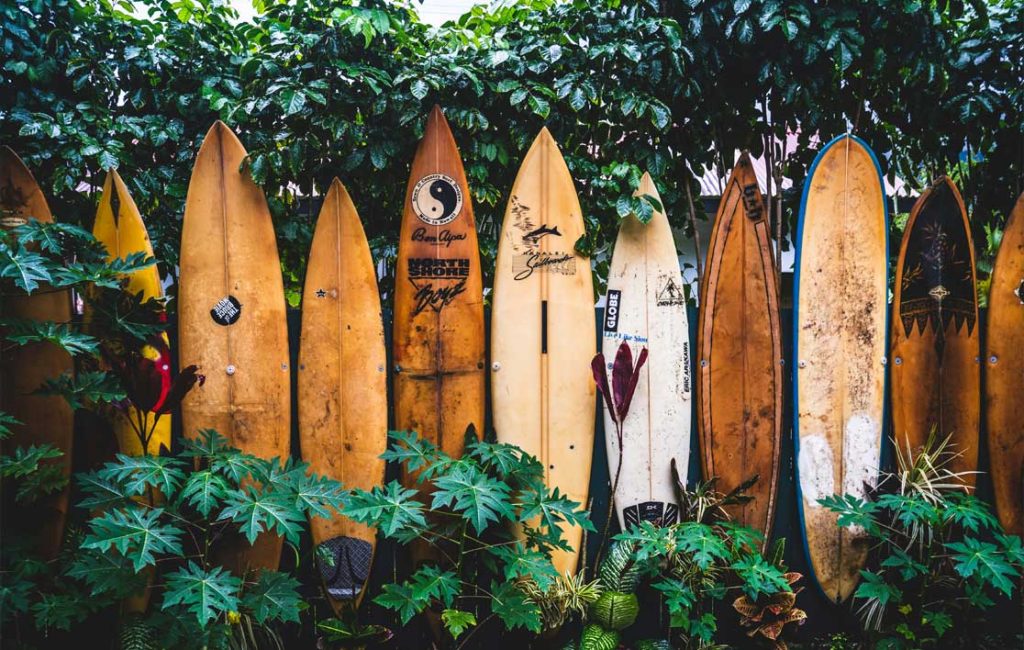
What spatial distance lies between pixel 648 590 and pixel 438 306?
1.28 m

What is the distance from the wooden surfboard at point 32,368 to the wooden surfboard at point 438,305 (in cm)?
118

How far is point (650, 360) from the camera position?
8.64 ft

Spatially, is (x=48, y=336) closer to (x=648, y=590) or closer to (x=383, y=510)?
(x=383, y=510)

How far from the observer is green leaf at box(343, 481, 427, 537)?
197 cm

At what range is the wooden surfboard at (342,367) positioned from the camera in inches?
99.9

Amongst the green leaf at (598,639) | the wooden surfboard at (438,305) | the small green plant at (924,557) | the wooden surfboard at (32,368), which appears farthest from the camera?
the wooden surfboard at (438,305)

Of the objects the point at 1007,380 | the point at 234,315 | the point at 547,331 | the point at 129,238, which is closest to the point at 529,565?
the point at 547,331

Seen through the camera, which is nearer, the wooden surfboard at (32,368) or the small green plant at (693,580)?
the small green plant at (693,580)

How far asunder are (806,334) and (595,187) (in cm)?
98

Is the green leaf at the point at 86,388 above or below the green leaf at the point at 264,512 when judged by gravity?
above

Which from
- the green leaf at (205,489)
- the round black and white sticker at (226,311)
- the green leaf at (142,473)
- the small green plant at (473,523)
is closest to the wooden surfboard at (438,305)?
the small green plant at (473,523)

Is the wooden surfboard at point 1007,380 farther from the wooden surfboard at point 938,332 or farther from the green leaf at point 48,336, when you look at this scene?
the green leaf at point 48,336

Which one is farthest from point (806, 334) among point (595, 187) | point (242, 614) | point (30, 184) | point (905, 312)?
point (30, 184)

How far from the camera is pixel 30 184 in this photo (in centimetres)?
253
